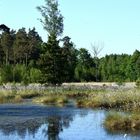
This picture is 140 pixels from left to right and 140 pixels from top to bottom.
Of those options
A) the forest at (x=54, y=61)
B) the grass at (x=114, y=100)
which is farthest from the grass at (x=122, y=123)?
the forest at (x=54, y=61)

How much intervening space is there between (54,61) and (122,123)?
31.9 m

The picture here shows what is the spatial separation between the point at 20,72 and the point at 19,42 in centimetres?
2152

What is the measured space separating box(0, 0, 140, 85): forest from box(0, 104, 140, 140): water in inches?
868

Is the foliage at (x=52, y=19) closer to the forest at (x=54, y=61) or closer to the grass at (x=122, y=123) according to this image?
the forest at (x=54, y=61)

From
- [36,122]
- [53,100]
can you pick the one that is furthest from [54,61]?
[36,122]

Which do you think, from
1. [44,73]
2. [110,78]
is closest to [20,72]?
[44,73]

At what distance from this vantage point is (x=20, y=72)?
69000mm

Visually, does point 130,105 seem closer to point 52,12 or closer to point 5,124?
point 5,124

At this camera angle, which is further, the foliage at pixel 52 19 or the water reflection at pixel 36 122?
the foliage at pixel 52 19

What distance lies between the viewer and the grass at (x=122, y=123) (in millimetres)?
21781

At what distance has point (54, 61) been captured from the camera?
5384 centimetres

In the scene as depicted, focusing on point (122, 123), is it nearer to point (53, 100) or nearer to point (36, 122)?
point (36, 122)

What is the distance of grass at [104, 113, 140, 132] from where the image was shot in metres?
21.8

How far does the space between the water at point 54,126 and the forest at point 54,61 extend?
72.4ft
